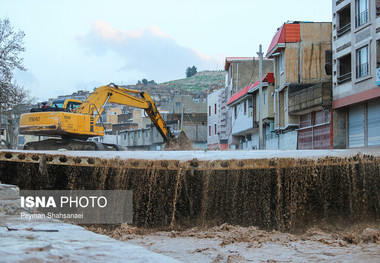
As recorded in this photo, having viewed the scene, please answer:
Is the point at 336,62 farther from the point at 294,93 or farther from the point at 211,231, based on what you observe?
the point at 211,231

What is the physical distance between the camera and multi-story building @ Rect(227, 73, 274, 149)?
38062 mm

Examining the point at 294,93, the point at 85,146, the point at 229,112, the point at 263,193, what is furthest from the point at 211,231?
the point at 229,112

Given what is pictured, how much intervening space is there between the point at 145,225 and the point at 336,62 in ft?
59.9

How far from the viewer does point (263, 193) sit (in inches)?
497

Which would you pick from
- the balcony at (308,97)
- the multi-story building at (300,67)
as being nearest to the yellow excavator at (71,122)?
the balcony at (308,97)

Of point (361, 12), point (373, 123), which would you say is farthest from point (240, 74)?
point (373, 123)

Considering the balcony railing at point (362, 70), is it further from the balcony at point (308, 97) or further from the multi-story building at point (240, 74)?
the multi-story building at point (240, 74)

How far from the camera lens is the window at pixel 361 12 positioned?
23784 mm

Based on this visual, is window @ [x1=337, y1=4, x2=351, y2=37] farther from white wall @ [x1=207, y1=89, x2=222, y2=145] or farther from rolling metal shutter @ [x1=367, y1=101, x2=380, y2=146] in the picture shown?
white wall @ [x1=207, y1=89, x2=222, y2=145]

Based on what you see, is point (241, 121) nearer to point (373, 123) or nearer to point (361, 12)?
point (361, 12)

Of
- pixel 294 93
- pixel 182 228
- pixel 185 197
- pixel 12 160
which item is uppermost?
pixel 294 93

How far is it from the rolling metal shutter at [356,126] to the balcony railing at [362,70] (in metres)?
1.64

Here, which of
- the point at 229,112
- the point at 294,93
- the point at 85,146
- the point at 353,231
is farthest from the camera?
the point at 229,112

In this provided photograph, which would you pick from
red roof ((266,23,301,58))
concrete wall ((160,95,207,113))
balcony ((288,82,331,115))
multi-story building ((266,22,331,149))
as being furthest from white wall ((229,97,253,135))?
concrete wall ((160,95,207,113))
